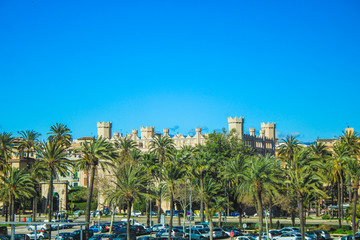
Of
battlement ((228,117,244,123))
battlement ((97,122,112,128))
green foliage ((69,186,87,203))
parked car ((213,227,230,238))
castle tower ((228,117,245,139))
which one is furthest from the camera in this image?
battlement ((97,122,112,128))

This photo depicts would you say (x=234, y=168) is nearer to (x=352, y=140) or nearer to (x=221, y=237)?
(x=221, y=237)

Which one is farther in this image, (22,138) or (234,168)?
(22,138)

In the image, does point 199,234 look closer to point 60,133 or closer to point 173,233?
point 173,233

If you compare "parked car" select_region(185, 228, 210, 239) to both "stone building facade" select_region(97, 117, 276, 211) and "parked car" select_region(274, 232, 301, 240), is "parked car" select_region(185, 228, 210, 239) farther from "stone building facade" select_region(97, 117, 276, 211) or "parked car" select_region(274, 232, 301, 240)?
"stone building facade" select_region(97, 117, 276, 211)

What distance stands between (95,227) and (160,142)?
75.0ft

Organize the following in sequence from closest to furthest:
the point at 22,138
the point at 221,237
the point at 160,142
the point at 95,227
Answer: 1. the point at 221,237
2. the point at 95,227
3. the point at 160,142
4. the point at 22,138

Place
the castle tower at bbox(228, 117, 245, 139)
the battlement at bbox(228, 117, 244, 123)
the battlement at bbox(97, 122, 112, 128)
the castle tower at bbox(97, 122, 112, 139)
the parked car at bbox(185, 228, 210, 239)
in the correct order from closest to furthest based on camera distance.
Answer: the parked car at bbox(185, 228, 210, 239) → the castle tower at bbox(228, 117, 245, 139) → the battlement at bbox(228, 117, 244, 123) → the castle tower at bbox(97, 122, 112, 139) → the battlement at bbox(97, 122, 112, 128)

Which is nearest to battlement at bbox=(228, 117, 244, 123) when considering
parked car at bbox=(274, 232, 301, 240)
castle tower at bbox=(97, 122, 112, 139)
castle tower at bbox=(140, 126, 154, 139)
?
castle tower at bbox=(140, 126, 154, 139)

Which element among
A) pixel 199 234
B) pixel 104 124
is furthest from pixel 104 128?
pixel 199 234

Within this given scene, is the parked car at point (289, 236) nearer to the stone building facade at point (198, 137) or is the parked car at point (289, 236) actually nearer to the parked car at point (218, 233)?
the parked car at point (218, 233)

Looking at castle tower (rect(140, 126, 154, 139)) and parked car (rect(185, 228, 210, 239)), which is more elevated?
castle tower (rect(140, 126, 154, 139))

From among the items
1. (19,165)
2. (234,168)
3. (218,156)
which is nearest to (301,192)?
(234,168)

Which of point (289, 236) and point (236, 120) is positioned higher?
point (236, 120)

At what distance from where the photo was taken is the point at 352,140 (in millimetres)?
87000
